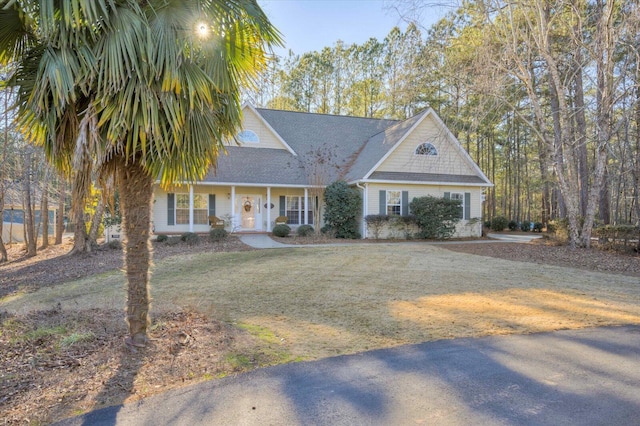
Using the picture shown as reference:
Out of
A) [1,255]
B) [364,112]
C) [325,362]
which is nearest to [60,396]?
[325,362]

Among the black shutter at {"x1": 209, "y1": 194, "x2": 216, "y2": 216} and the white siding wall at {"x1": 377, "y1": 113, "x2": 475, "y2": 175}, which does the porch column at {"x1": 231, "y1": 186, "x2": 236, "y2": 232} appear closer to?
the black shutter at {"x1": 209, "y1": 194, "x2": 216, "y2": 216}

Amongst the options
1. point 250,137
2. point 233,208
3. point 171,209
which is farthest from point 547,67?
point 171,209

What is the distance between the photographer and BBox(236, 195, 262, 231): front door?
63.9ft

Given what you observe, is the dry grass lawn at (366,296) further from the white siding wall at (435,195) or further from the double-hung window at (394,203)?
the double-hung window at (394,203)

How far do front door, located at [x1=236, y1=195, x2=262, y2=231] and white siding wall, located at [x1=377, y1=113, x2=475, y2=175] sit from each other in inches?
259

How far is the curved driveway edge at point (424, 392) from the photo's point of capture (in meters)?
2.92

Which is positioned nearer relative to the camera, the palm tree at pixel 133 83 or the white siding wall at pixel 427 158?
the palm tree at pixel 133 83

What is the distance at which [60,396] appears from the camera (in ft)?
10.7

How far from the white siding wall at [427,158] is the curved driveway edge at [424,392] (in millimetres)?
14922

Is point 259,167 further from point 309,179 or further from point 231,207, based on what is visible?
point 309,179

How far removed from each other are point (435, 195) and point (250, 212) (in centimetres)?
939

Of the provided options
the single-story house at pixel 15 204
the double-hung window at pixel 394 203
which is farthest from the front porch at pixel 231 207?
the single-story house at pixel 15 204

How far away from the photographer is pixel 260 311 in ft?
20.1

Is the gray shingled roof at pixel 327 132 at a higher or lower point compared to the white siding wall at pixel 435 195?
higher
